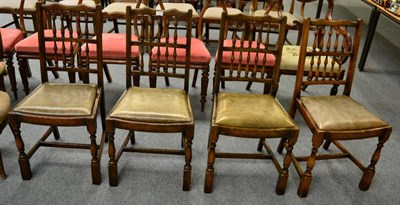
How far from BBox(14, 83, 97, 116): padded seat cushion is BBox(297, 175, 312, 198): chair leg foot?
1.23 metres

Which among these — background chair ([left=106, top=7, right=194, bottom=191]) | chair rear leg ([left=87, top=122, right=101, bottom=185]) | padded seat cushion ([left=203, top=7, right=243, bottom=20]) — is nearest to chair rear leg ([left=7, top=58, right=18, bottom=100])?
background chair ([left=106, top=7, right=194, bottom=191])

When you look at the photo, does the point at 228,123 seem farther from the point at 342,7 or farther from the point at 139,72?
the point at 342,7

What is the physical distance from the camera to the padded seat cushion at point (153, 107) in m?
1.89

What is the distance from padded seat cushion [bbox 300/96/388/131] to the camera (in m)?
1.94

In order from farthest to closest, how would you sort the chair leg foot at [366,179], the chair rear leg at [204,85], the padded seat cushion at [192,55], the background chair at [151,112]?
the chair rear leg at [204,85] < the padded seat cushion at [192,55] < the chair leg foot at [366,179] < the background chair at [151,112]

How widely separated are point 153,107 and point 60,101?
1.67 feet

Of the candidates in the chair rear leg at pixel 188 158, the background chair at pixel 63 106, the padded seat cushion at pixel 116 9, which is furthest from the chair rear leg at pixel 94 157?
the padded seat cushion at pixel 116 9

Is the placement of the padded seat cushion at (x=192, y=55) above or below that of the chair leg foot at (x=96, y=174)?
above

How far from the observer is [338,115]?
6.56 ft

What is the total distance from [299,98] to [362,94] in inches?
60.6

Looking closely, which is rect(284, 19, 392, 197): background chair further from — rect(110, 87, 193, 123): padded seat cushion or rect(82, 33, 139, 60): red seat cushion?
rect(82, 33, 139, 60): red seat cushion

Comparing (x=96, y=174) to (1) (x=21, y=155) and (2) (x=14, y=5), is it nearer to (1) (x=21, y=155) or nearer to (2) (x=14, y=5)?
(1) (x=21, y=155)

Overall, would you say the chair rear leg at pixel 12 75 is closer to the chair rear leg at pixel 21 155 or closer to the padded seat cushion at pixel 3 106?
the padded seat cushion at pixel 3 106

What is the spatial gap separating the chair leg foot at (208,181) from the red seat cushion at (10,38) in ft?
6.05
